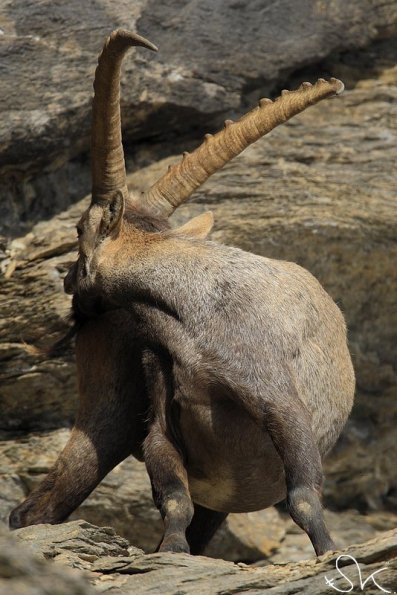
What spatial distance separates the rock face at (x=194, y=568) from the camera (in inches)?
267

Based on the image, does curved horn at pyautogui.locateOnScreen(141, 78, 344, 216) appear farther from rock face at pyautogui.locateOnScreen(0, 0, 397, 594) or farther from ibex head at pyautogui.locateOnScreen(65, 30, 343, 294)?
rock face at pyautogui.locateOnScreen(0, 0, 397, 594)

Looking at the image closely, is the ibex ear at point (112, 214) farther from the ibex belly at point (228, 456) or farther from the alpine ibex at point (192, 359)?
the ibex belly at point (228, 456)

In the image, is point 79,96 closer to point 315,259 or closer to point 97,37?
point 97,37

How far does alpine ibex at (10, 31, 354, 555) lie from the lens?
29.1 ft

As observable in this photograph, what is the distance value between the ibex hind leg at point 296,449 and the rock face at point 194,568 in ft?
2.72

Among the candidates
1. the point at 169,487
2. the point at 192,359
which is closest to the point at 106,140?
the point at 192,359

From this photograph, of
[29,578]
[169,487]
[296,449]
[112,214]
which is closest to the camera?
[29,578]

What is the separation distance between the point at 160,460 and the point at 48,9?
535cm

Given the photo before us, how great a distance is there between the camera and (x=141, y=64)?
13.0 m

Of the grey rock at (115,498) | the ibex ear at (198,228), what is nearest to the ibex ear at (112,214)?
the ibex ear at (198,228)

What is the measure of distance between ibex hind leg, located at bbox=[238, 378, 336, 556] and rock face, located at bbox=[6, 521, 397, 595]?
0.83 meters

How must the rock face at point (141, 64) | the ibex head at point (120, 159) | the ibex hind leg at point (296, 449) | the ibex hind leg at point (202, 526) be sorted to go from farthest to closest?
the rock face at point (141, 64)
the ibex hind leg at point (202, 526)
the ibex head at point (120, 159)
the ibex hind leg at point (296, 449)

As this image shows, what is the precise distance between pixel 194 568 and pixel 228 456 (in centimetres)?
196

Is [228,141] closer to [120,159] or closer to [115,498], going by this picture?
[120,159]
